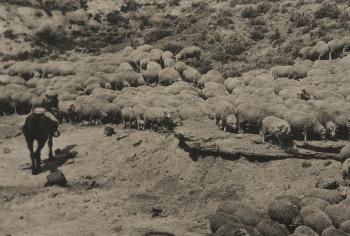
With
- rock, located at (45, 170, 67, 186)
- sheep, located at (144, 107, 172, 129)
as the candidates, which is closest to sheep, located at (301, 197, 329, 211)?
rock, located at (45, 170, 67, 186)

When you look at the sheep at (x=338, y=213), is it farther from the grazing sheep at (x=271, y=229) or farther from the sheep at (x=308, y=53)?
the sheep at (x=308, y=53)

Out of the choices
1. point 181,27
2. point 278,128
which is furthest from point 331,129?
point 181,27

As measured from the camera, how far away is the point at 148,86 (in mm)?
25609

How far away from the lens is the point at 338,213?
11492mm

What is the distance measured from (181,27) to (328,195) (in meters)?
26.1

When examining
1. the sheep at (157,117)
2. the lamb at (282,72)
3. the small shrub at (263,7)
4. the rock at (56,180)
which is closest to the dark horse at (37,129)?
the rock at (56,180)

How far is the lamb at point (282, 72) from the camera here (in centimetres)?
2516

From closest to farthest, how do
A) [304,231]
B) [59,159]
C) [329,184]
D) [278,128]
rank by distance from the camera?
[304,231] → [329,184] → [278,128] → [59,159]

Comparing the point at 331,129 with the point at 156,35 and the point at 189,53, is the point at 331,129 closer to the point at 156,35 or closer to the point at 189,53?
the point at 189,53

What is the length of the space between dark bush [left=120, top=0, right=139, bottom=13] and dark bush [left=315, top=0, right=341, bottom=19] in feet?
46.6

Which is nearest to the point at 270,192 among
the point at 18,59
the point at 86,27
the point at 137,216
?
the point at 137,216

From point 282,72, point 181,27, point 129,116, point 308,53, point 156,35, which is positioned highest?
point 181,27

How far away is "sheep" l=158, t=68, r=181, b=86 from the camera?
2592 centimetres

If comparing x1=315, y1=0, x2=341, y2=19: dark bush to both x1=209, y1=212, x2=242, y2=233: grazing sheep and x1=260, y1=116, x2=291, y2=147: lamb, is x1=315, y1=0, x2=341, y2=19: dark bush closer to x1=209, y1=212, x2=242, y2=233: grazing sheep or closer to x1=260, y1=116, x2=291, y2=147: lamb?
x1=260, y1=116, x2=291, y2=147: lamb
